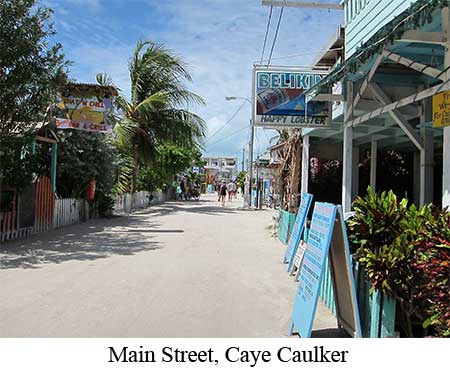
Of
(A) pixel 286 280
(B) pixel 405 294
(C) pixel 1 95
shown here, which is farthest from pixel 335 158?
(B) pixel 405 294

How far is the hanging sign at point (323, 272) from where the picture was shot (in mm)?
4105

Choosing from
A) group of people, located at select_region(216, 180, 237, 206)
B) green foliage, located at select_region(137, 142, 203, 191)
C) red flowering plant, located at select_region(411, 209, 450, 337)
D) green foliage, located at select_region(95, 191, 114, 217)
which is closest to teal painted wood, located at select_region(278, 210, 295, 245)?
red flowering plant, located at select_region(411, 209, 450, 337)

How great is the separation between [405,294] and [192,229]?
36.4ft

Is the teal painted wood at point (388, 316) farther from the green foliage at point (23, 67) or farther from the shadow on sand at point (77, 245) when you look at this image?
the green foliage at point (23, 67)

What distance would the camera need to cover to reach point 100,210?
58.1ft

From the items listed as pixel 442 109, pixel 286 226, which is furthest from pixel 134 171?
pixel 442 109

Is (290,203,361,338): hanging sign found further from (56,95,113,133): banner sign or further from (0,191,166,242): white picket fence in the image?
(56,95,113,133): banner sign

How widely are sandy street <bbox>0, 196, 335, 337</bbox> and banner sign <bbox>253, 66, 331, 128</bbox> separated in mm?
3128

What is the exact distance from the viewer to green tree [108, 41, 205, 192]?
71.9 feet

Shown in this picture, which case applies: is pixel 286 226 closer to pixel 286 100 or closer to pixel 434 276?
pixel 286 100

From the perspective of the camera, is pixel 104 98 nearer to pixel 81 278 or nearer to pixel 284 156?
pixel 284 156

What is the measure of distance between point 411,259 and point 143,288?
3.96 meters

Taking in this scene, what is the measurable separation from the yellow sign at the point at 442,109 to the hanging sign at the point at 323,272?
1920 millimetres

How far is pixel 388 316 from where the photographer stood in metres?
3.83
